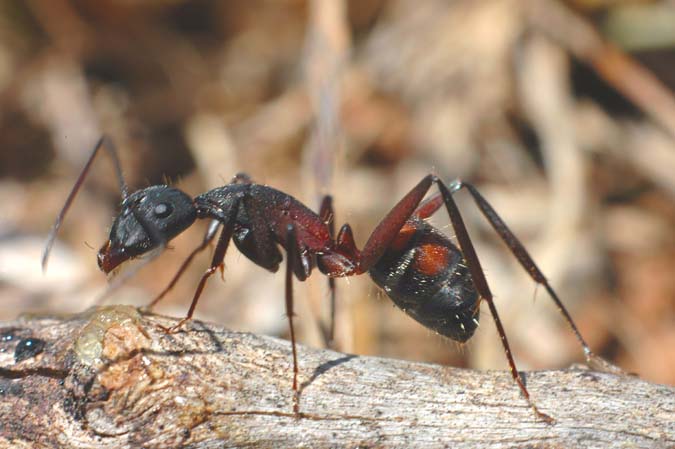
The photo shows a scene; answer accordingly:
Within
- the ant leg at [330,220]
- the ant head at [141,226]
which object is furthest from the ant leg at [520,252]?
the ant head at [141,226]

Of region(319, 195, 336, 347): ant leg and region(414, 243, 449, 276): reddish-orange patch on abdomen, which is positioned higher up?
region(319, 195, 336, 347): ant leg

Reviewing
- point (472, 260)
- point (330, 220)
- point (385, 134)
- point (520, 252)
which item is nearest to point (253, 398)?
point (472, 260)

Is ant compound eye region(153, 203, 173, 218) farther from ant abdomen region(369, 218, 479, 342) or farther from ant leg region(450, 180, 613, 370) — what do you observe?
ant leg region(450, 180, 613, 370)

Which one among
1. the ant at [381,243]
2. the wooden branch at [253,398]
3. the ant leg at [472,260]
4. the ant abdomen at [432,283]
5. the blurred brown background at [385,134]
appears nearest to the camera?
the wooden branch at [253,398]

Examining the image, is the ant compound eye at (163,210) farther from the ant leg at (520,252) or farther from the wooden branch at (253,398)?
the ant leg at (520,252)

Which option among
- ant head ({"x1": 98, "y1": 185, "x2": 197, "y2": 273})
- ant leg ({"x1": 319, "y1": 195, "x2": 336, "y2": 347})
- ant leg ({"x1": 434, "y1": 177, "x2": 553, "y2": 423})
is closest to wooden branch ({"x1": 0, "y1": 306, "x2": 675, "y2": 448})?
ant leg ({"x1": 434, "y1": 177, "x2": 553, "y2": 423})

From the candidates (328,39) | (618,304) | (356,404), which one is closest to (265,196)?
(356,404)

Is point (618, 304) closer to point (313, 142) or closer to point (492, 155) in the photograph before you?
point (492, 155)

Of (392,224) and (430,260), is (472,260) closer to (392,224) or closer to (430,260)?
(430,260)
